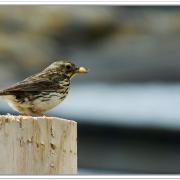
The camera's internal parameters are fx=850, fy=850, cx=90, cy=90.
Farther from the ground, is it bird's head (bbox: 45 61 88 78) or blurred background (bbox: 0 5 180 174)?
blurred background (bbox: 0 5 180 174)

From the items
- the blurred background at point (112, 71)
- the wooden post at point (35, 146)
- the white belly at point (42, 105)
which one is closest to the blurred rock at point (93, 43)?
the blurred background at point (112, 71)

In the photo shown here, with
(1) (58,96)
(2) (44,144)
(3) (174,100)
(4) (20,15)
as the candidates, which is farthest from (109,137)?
(2) (44,144)

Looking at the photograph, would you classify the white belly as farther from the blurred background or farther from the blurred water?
the blurred water

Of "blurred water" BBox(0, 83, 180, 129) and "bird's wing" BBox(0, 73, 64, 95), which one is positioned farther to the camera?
"blurred water" BBox(0, 83, 180, 129)

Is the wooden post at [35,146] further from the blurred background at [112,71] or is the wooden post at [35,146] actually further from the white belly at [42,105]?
the blurred background at [112,71]

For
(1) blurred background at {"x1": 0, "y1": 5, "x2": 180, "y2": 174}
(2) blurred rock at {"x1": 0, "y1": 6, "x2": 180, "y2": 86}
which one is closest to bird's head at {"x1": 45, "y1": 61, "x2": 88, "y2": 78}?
(1) blurred background at {"x1": 0, "y1": 5, "x2": 180, "y2": 174}

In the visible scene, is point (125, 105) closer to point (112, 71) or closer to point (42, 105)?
point (112, 71)
